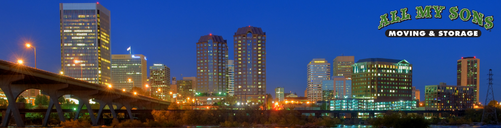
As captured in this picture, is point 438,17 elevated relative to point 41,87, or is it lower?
elevated

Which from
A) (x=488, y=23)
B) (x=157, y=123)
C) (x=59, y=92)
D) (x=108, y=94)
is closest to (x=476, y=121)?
(x=488, y=23)

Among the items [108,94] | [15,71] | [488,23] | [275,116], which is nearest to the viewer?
[15,71]

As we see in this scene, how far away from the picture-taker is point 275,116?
91.4 metres

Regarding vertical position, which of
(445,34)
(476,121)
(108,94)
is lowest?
(476,121)

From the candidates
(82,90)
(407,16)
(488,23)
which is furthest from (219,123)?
(488,23)

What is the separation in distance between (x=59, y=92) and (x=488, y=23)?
66.6m

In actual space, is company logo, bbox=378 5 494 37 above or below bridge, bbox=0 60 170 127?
above

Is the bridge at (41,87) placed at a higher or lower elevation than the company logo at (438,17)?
lower

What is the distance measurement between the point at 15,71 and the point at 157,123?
39929mm

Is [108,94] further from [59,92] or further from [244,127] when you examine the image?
[244,127]

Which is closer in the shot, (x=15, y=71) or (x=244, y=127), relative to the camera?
(x=15, y=71)

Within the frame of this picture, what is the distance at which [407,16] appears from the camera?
53.3 m

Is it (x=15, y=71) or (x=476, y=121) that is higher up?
(x=15, y=71)

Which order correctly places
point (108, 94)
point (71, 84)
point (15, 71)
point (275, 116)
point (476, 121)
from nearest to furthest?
point (15, 71), point (71, 84), point (108, 94), point (275, 116), point (476, 121)
